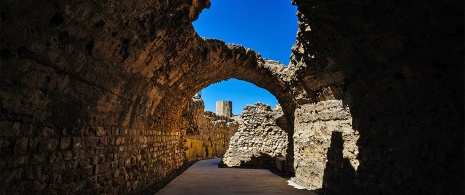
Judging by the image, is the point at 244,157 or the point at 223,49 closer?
the point at 223,49

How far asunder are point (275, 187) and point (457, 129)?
4530 millimetres

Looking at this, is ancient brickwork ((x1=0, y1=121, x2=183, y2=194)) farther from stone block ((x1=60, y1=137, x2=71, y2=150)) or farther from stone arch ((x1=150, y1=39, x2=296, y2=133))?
stone arch ((x1=150, y1=39, x2=296, y2=133))

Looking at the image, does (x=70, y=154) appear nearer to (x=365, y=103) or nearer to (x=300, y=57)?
(x=365, y=103)

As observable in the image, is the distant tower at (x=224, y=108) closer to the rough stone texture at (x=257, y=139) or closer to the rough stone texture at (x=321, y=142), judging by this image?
the rough stone texture at (x=257, y=139)

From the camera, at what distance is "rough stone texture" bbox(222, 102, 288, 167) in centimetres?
1141

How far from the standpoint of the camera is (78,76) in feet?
11.2

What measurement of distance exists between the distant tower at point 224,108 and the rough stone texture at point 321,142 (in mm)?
21709

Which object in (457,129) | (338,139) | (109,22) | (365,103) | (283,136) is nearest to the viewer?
(457,129)

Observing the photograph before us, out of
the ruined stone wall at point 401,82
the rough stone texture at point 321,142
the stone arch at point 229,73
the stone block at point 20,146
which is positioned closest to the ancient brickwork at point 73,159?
the stone block at point 20,146

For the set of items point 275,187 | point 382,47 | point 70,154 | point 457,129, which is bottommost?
point 275,187

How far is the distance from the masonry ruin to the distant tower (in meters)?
23.6

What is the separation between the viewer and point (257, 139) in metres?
11.8

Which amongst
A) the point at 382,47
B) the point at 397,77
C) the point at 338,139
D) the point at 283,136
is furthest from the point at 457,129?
the point at 283,136

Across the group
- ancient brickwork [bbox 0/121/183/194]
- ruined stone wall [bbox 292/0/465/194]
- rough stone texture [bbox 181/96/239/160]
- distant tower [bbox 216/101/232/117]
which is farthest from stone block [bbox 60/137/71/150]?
distant tower [bbox 216/101/232/117]
